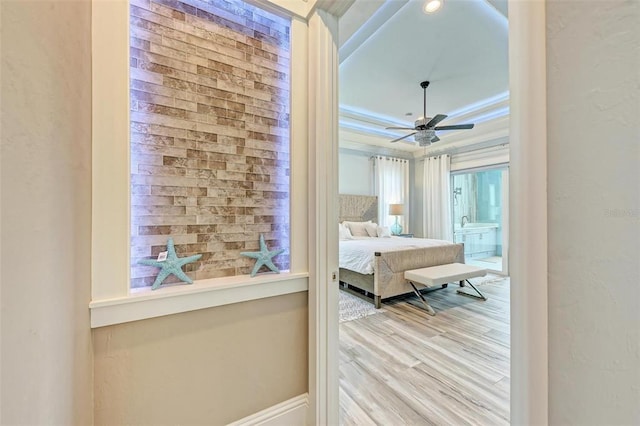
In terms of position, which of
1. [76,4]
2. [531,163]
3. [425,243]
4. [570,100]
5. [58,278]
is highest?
[76,4]

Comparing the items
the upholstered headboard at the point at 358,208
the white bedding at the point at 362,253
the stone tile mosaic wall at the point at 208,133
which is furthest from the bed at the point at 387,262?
the stone tile mosaic wall at the point at 208,133

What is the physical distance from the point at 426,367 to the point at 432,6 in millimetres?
2958

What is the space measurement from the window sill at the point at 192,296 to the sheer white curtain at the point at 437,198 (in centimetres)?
520

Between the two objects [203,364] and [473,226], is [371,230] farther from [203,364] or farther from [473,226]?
[203,364]

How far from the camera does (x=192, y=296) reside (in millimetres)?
1134

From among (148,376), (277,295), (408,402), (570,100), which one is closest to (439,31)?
(570,100)

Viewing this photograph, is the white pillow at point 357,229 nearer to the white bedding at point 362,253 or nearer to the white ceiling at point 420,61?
the white bedding at point 362,253

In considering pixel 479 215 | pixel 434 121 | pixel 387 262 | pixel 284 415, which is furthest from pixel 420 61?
pixel 479 215

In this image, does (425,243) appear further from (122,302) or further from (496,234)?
(122,302)

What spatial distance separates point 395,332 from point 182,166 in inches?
96.3

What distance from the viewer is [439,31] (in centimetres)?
→ 257

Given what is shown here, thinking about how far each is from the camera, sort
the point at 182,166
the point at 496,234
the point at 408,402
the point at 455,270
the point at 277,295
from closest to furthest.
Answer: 1. the point at 182,166
2. the point at 277,295
3. the point at 408,402
4. the point at 455,270
5. the point at 496,234

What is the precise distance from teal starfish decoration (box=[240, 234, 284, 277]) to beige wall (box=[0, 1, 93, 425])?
0.62 m

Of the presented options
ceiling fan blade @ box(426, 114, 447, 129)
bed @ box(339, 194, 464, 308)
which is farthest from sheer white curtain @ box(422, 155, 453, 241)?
ceiling fan blade @ box(426, 114, 447, 129)
